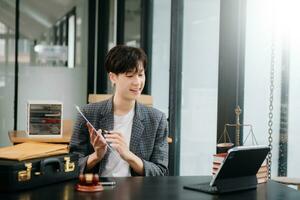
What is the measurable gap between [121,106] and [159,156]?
0.96ft

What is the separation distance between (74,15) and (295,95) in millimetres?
4248

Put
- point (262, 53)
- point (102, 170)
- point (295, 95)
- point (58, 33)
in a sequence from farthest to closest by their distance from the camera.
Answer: point (58, 33)
point (262, 53)
point (295, 95)
point (102, 170)

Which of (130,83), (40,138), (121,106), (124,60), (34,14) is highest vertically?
(34,14)

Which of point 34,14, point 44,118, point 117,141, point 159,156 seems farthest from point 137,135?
point 34,14

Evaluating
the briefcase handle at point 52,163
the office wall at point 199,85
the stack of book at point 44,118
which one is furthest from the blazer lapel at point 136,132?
the stack of book at point 44,118

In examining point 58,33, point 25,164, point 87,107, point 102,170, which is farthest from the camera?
point 58,33

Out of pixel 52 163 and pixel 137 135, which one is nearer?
pixel 52 163

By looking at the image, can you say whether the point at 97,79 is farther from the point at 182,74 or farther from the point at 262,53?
the point at 262,53

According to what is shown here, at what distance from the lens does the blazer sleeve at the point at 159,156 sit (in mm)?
2272

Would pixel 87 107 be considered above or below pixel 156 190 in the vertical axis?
above

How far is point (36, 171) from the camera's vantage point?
1723 millimetres

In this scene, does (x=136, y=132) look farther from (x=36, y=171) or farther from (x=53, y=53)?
(x=53, y=53)

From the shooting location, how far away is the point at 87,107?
2.45m

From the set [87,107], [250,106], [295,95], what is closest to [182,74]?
[250,106]
